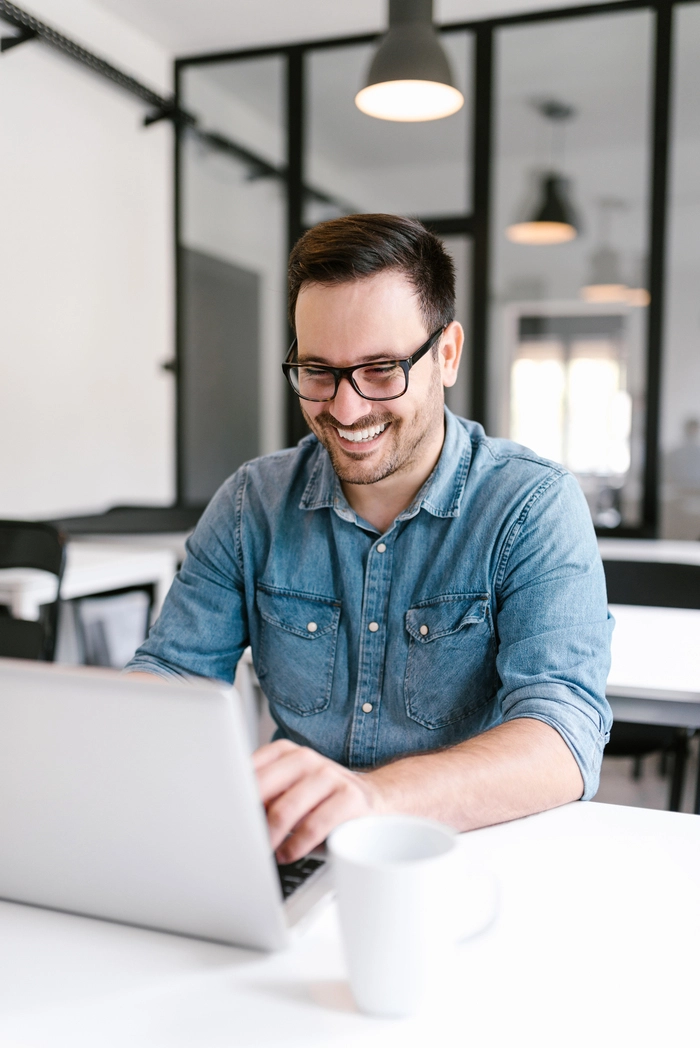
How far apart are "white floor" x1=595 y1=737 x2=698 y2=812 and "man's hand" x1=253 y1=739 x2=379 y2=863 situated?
83.6 inches

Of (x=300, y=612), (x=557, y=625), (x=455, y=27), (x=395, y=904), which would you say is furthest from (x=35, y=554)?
(x=455, y=27)

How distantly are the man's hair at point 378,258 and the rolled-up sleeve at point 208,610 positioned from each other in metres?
0.32

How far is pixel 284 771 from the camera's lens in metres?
0.77

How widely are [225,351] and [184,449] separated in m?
0.58

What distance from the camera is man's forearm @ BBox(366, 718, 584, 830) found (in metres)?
0.90

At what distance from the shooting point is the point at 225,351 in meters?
4.96

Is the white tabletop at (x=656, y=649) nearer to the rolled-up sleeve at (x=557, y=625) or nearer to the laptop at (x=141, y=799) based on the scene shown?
the rolled-up sleeve at (x=557, y=625)

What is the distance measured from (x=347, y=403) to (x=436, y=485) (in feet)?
0.56

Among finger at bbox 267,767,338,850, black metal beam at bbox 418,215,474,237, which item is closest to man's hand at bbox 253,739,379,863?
finger at bbox 267,767,338,850

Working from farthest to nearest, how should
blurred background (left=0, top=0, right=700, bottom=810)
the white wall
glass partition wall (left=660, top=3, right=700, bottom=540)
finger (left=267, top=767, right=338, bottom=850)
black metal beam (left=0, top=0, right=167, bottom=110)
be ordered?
glass partition wall (left=660, top=3, right=700, bottom=540) < blurred background (left=0, top=0, right=700, bottom=810) < the white wall < black metal beam (left=0, top=0, right=167, bottom=110) < finger (left=267, top=767, right=338, bottom=850)

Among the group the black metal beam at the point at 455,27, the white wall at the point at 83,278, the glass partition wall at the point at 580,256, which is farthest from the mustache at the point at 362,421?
the black metal beam at the point at 455,27

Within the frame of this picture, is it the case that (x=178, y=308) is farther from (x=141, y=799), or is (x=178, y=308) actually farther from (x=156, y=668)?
(x=141, y=799)

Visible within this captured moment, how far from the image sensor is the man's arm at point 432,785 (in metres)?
0.77

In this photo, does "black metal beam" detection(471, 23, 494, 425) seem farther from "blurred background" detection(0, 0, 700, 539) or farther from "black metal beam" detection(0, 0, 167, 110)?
"black metal beam" detection(0, 0, 167, 110)
